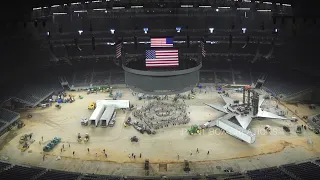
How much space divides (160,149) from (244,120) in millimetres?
13197

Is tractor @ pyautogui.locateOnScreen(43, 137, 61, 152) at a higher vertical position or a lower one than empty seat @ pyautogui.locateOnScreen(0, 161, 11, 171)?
lower

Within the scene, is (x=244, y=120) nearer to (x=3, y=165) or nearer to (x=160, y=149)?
(x=160, y=149)

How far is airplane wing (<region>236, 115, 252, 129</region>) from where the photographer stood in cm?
4669

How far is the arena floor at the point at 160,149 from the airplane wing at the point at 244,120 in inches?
49.5

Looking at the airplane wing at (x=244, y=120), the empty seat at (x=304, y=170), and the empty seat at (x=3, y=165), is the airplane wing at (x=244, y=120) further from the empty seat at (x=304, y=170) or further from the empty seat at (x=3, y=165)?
the empty seat at (x=3, y=165)

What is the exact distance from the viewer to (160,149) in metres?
42.2

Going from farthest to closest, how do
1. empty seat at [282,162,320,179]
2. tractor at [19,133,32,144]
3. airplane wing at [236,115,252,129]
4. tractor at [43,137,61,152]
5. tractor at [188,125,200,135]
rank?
1. airplane wing at [236,115,252,129]
2. tractor at [188,125,200,135]
3. tractor at [19,133,32,144]
4. tractor at [43,137,61,152]
5. empty seat at [282,162,320,179]

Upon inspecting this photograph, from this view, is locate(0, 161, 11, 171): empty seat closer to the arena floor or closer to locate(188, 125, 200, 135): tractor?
the arena floor

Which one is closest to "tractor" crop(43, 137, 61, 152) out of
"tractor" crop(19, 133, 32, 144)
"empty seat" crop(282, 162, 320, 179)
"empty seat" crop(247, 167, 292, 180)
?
"tractor" crop(19, 133, 32, 144)

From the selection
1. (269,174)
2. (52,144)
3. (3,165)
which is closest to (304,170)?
(269,174)

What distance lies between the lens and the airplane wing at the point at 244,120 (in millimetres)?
46691

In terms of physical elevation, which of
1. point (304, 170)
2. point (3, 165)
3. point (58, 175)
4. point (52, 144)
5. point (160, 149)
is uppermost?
point (304, 170)

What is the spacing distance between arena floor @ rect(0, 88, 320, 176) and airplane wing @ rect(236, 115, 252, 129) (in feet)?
4.13

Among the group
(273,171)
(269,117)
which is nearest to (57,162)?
(273,171)
